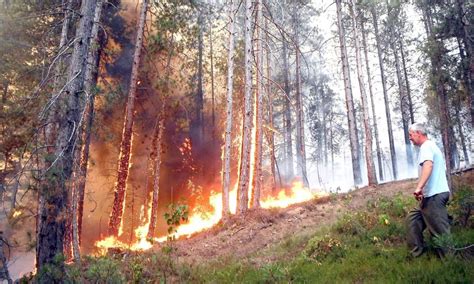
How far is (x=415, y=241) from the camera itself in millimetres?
5887

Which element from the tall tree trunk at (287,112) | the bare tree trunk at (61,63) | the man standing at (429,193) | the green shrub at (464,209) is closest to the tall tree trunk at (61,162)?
the bare tree trunk at (61,63)

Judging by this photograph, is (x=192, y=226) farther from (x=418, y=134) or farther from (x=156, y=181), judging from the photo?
(x=418, y=134)

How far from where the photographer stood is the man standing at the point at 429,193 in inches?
215

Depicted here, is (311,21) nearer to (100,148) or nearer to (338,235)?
(100,148)

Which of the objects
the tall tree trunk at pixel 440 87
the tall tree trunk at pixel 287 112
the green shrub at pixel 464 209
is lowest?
the green shrub at pixel 464 209

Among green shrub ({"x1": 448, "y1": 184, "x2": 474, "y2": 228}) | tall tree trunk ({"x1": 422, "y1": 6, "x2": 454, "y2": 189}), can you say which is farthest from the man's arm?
tall tree trunk ({"x1": 422, "y1": 6, "x2": 454, "y2": 189})

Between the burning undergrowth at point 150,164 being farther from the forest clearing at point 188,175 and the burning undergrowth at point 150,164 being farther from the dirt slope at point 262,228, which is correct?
the dirt slope at point 262,228

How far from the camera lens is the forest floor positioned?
358 inches

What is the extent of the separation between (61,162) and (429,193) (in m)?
6.32

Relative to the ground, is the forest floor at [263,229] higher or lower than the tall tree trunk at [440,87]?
lower

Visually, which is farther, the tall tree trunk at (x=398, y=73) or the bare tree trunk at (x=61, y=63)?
the tall tree trunk at (x=398, y=73)

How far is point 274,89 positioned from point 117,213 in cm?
1819

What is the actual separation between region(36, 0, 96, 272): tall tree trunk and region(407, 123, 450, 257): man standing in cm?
603

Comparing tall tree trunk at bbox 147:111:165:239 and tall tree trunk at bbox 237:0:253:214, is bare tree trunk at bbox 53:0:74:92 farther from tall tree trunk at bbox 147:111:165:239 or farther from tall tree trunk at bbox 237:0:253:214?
tall tree trunk at bbox 237:0:253:214
